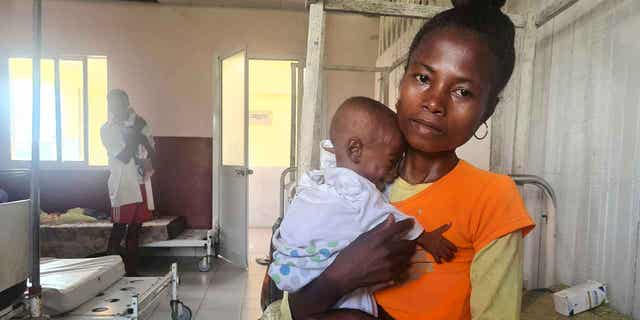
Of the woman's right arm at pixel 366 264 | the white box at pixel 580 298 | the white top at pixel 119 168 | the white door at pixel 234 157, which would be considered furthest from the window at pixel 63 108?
the white box at pixel 580 298

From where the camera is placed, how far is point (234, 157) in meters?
4.40

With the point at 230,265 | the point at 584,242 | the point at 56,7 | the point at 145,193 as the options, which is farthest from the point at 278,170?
the point at 584,242

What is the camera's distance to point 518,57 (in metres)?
1.57

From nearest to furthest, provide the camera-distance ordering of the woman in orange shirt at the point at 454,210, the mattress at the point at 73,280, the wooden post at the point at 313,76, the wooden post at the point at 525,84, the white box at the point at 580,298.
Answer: the woman in orange shirt at the point at 454,210 → the wooden post at the point at 313,76 → the white box at the point at 580,298 → the wooden post at the point at 525,84 → the mattress at the point at 73,280

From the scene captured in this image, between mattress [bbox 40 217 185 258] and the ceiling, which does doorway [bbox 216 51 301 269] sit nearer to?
the ceiling

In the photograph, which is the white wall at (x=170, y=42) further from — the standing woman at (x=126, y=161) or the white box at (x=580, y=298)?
the white box at (x=580, y=298)

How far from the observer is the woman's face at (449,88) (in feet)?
2.11

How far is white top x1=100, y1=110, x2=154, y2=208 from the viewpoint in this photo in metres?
3.59

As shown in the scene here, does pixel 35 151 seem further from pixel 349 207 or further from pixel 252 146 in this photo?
pixel 252 146

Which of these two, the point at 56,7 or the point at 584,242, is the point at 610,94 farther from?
the point at 56,7

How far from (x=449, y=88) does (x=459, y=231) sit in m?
0.26

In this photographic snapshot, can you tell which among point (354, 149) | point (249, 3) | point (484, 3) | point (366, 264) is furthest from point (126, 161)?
point (484, 3)

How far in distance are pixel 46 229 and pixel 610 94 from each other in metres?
5.12

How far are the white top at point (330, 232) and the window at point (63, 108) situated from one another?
5020 mm
